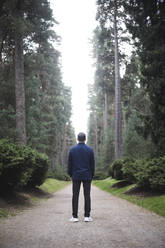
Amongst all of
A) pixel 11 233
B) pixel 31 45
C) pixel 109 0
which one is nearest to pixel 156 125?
pixel 11 233

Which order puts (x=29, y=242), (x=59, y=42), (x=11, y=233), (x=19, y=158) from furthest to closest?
(x=59, y=42) → (x=19, y=158) → (x=11, y=233) → (x=29, y=242)

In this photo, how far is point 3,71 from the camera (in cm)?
1930

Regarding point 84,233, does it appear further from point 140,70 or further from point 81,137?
point 140,70

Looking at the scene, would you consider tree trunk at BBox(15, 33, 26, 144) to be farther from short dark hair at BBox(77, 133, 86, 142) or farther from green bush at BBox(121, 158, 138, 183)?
short dark hair at BBox(77, 133, 86, 142)

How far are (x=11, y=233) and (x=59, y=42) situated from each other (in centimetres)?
3649

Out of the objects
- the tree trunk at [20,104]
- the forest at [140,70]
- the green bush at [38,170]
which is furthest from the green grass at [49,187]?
the forest at [140,70]

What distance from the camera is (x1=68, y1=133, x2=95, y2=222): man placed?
593 centimetres

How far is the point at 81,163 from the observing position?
20.0 ft

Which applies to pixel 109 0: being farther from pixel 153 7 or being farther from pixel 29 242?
pixel 29 242

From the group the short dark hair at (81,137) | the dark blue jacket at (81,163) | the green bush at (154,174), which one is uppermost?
the short dark hair at (81,137)

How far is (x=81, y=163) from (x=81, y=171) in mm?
201

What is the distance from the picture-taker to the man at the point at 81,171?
593cm

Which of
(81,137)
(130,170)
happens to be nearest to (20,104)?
(130,170)

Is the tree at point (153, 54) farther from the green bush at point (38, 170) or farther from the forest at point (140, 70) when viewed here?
the green bush at point (38, 170)
